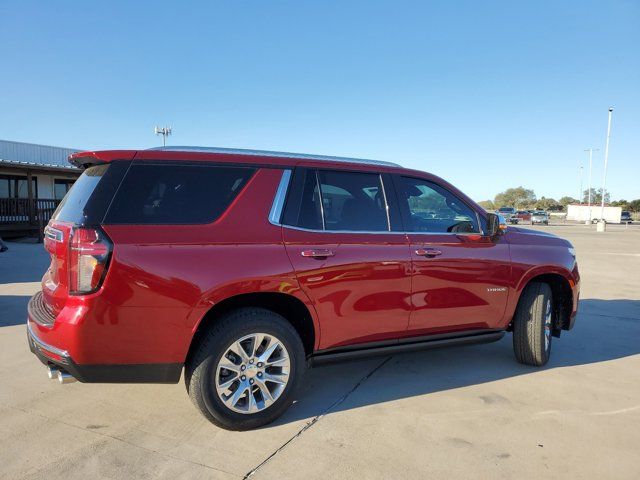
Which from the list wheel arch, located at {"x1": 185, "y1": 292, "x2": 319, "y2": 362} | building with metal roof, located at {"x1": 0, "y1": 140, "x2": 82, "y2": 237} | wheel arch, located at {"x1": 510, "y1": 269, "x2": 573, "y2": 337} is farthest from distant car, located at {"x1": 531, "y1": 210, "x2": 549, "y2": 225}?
wheel arch, located at {"x1": 185, "y1": 292, "x2": 319, "y2": 362}

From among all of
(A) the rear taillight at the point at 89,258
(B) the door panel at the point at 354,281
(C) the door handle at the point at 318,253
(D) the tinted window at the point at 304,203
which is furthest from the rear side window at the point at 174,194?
(C) the door handle at the point at 318,253

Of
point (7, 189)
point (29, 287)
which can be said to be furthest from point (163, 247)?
point (7, 189)

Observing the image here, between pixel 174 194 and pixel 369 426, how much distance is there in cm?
208

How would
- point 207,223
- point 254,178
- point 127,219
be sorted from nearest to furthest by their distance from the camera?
point 127,219
point 207,223
point 254,178

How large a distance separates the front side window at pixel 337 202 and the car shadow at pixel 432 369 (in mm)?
1363

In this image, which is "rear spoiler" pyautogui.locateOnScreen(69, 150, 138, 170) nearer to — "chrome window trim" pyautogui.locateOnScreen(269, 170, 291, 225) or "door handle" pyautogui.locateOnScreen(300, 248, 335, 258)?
"chrome window trim" pyautogui.locateOnScreen(269, 170, 291, 225)

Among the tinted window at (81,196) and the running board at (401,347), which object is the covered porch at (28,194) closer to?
the tinted window at (81,196)

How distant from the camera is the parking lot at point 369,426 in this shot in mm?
2725

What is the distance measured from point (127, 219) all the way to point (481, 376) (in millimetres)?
3338

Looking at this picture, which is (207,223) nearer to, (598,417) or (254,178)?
(254,178)

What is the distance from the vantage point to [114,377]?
9.30 feet

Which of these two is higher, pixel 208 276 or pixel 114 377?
pixel 208 276

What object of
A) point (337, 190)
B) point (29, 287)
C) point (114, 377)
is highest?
point (337, 190)

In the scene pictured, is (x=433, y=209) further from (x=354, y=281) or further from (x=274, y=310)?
(x=274, y=310)
